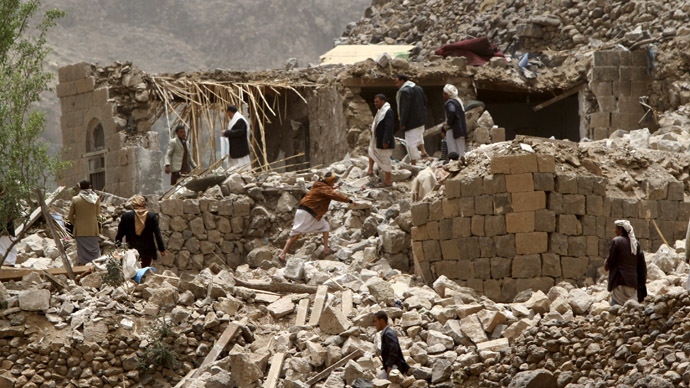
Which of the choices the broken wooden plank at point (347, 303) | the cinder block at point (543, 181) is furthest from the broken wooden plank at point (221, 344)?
the cinder block at point (543, 181)

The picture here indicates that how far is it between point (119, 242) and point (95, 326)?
1.87 m

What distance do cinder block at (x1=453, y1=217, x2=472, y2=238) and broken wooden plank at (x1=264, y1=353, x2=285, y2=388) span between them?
2.66 meters

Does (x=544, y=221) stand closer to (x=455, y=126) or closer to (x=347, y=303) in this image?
(x=347, y=303)

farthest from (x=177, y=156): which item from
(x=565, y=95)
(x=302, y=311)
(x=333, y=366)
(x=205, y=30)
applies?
(x=205, y=30)

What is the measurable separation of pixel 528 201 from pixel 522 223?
9.5 inches

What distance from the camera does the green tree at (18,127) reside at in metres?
13.5

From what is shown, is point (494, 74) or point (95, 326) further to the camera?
point (494, 74)

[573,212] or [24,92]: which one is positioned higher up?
[24,92]

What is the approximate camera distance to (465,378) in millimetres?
11219

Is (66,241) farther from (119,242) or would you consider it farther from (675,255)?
(675,255)

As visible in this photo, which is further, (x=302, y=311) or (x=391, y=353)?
(x=302, y=311)

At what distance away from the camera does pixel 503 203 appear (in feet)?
44.0

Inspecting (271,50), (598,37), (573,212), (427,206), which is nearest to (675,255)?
(573,212)

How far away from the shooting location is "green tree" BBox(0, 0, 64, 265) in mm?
13547
